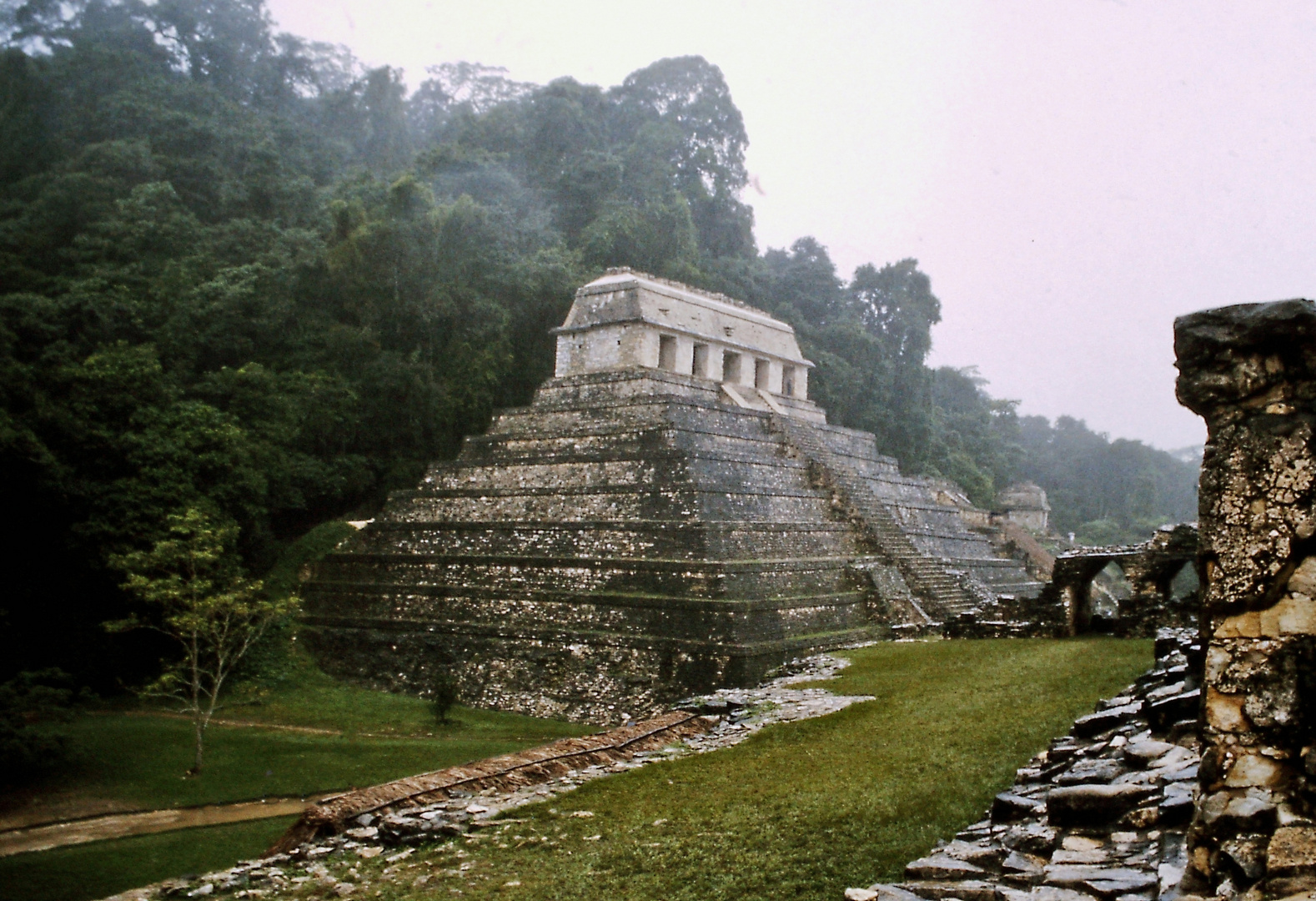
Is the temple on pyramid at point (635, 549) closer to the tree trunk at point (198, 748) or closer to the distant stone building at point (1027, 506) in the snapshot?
the tree trunk at point (198, 748)

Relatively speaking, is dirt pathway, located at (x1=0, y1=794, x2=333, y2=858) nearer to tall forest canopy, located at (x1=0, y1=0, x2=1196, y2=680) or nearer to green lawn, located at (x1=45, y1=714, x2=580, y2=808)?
green lawn, located at (x1=45, y1=714, x2=580, y2=808)

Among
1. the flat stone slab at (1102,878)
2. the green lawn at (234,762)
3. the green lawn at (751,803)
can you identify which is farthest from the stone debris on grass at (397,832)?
the flat stone slab at (1102,878)

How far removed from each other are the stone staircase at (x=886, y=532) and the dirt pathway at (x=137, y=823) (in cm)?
1075

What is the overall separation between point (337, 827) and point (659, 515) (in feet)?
31.9

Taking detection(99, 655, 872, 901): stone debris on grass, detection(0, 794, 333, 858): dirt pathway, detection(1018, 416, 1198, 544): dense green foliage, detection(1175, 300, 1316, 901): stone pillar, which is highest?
detection(1018, 416, 1198, 544): dense green foliage

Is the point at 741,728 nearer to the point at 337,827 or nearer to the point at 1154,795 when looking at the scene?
the point at 337,827

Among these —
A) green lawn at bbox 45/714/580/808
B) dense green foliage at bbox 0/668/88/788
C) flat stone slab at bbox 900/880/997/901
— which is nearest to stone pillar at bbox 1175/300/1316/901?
flat stone slab at bbox 900/880/997/901

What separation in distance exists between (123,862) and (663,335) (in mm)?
16630

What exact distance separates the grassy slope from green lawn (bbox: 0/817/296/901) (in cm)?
270

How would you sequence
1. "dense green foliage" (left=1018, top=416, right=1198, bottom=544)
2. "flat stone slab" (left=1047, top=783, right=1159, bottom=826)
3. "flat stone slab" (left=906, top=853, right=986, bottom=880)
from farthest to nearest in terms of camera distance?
"dense green foliage" (left=1018, top=416, right=1198, bottom=544) < "flat stone slab" (left=1047, top=783, right=1159, bottom=826) < "flat stone slab" (left=906, top=853, right=986, bottom=880)

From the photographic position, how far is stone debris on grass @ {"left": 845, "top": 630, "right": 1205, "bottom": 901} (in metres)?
3.68

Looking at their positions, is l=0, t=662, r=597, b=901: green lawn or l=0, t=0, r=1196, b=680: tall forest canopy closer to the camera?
l=0, t=662, r=597, b=901: green lawn

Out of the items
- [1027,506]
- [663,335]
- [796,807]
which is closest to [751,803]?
[796,807]

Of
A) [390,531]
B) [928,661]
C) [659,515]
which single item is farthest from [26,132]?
[928,661]
